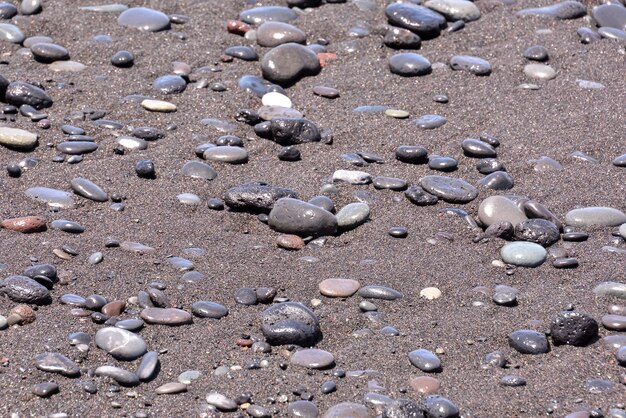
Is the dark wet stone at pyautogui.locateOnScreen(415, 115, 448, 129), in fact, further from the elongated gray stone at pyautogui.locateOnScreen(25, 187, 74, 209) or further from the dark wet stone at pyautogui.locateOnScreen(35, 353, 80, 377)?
the dark wet stone at pyautogui.locateOnScreen(35, 353, 80, 377)

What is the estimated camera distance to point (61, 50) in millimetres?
6043

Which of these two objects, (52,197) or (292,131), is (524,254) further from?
(52,197)

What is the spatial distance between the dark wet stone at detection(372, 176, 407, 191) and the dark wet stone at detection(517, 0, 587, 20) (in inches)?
90.7

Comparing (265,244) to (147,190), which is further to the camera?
(147,190)

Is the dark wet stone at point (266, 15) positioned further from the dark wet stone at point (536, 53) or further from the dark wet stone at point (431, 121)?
the dark wet stone at point (536, 53)

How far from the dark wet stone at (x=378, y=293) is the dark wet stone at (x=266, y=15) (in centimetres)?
295

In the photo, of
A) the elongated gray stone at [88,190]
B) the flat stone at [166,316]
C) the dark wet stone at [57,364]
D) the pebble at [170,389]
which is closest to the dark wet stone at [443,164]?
the elongated gray stone at [88,190]

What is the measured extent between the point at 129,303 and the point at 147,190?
3.40ft

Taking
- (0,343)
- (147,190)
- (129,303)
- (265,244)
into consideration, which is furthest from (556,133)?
(0,343)

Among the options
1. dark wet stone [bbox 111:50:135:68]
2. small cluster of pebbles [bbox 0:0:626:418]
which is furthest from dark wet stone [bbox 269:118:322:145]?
dark wet stone [bbox 111:50:135:68]

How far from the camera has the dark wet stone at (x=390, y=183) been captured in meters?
4.95

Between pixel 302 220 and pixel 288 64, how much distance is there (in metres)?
1.69

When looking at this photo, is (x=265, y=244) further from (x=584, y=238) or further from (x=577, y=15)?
(x=577, y=15)

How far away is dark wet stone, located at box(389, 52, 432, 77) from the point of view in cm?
604
